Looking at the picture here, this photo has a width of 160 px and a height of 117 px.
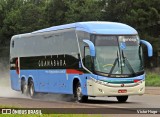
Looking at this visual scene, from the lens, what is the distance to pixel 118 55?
21.4 metres

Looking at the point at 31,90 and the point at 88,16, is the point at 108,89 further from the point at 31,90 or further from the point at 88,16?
the point at 88,16

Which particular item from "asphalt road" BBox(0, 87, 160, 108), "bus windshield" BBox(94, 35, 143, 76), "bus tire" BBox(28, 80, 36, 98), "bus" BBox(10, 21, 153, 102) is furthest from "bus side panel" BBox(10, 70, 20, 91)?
"bus windshield" BBox(94, 35, 143, 76)

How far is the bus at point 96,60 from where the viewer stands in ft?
69.2

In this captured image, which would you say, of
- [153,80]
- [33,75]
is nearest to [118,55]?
[33,75]

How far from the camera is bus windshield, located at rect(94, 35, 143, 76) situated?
2117 centimetres

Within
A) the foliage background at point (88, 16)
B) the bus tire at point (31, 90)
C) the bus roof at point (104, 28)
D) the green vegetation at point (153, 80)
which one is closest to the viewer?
the bus roof at point (104, 28)

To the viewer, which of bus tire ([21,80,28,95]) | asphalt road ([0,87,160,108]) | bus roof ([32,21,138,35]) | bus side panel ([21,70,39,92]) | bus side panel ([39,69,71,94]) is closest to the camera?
asphalt road ([0,87,160,108])

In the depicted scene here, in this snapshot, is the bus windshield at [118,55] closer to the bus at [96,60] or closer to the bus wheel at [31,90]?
the bus at [96,60]

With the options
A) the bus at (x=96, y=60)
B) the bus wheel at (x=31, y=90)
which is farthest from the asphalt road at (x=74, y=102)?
the bus at (x=96, y=60)

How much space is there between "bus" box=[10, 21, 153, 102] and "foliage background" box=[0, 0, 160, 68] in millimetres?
32634

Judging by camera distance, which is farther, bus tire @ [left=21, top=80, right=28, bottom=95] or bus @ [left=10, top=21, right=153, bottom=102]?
bus tire @ [left=21, top=80, right=28, bottom=95]

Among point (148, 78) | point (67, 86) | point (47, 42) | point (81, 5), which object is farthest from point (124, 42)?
point (81, 5)

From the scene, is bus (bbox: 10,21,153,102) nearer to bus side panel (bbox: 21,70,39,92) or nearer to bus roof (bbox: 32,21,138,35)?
bus roof (bbox: 32,21,138,35)

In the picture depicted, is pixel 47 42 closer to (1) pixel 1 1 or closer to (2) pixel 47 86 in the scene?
(2) pixel 47 86
